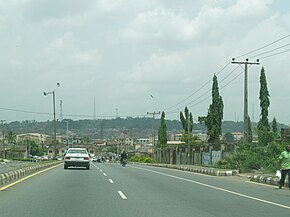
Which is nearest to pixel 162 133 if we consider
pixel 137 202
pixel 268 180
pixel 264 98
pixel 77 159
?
pixel 264 98

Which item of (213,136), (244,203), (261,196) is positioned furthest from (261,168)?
(213,136)

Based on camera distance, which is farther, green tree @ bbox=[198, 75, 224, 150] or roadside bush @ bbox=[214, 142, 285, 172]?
green tree @ bbox=[198, 75, 224, 150]

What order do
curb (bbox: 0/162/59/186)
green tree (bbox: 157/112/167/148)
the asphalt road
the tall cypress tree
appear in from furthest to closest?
green tree (bbox: 157/112/167/148) < the tall cypress tree < curb (bbox: 0/162/59/186) < the asphalt road

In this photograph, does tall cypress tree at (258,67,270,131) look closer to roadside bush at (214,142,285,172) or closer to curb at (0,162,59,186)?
roadside bush at (214,142,285,172)

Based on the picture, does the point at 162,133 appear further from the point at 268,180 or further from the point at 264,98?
the point at 268,180

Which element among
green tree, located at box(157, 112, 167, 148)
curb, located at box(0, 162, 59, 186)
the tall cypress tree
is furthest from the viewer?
green tree, located at box(157, 112, 167, 148)

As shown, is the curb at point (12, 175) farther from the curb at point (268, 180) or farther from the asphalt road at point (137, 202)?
the curb at point (268, 180)

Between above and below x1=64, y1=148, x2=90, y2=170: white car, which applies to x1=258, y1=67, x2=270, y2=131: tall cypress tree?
above

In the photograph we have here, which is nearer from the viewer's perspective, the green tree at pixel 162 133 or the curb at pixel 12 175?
the curb at pixel 12 175

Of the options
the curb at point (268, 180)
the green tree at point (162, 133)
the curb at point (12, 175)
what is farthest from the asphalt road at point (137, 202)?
the green tree at point (162, 133)

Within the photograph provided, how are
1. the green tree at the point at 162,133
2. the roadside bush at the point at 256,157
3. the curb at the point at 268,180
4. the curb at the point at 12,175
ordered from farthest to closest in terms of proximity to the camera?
the green tree at the point at 162,133 → the roadside bush at the point at 256,157 → the curb at the point at 268,180 → the curb at the point at 12,175

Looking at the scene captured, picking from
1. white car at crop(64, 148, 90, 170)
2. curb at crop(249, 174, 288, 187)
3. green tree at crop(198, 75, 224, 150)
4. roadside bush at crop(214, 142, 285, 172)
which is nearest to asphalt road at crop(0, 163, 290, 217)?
curb at crop(249, 174, 288, 187)

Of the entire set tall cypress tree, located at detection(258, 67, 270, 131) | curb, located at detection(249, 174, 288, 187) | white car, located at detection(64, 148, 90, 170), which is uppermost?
tall cypress tree, located at detection(258, 67, 270, 131)

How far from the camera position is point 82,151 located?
130 ft
